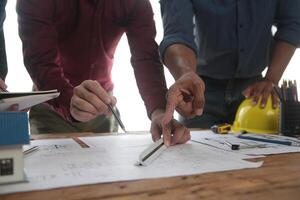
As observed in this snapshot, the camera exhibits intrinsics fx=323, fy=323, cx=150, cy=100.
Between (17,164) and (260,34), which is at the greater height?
(260,34)

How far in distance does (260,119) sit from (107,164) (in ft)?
2.17

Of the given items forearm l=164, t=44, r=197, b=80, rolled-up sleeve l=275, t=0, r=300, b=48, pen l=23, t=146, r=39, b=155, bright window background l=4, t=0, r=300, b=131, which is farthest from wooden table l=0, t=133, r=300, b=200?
bright window background l=4, t=0, r=300, b=131

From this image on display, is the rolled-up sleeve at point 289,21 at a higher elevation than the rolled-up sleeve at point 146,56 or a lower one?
higher

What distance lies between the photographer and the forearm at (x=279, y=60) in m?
1.21

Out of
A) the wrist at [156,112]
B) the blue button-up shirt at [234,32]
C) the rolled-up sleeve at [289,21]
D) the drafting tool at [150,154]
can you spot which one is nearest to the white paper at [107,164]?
the drafting tool at [150,154]

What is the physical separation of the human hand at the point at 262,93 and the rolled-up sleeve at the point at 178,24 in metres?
0.23

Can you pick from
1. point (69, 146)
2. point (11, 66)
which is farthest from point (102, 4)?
point (11, 66)

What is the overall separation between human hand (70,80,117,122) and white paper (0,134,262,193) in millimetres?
112

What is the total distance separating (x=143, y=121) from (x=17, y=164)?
1912 millimetres

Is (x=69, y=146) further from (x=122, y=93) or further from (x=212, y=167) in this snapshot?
(x=122, y=93)

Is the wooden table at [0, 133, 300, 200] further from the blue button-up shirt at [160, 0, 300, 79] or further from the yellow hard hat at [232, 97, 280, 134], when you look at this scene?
the blue button-up shirt at [160, 0, 300, 79]

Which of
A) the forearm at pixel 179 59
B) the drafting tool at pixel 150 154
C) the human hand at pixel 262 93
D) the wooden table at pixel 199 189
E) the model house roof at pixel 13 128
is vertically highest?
the forearm at pixel 179 59

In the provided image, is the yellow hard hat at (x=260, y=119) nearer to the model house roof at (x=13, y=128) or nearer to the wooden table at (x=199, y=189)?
the wooden table at (x=199, y=189)

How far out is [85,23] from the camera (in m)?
1.04
